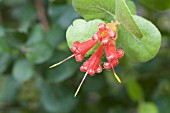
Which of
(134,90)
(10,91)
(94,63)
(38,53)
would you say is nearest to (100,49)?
(94,63)

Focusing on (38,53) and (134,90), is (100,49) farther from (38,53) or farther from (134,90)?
(134,90)

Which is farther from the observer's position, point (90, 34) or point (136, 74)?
point (136, 74)

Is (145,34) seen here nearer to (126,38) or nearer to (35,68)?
(126,38)

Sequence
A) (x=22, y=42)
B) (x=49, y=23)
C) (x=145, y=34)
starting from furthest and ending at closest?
(x=49, y=23) < (x=22, y=42) < (x=145, y=34)

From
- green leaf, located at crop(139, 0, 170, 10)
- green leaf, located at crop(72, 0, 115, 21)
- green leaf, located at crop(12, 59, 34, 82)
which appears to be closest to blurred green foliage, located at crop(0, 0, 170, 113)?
green leaf, located at crop(12, 59, 34, 82)

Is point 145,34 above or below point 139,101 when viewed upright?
above

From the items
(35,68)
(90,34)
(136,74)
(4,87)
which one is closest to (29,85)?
(4,87)

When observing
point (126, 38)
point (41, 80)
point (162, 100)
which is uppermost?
point (126, 38)
